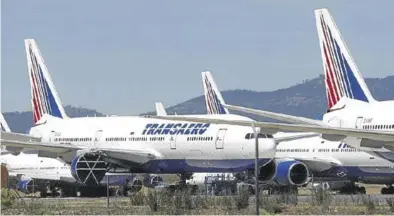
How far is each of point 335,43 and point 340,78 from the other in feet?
6.42

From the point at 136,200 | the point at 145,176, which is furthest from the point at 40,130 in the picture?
the point at 136,200

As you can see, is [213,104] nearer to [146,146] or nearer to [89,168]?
[146,146]

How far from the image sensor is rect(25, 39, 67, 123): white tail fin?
6681 cm

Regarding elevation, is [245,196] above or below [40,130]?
below

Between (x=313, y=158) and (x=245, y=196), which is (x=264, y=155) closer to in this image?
(x=313, y=158)

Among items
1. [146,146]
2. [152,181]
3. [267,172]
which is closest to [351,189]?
[267,172]

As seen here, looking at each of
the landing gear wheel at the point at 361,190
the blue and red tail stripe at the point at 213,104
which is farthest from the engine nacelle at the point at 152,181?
the blue and red tail stripe at the point at 213,104

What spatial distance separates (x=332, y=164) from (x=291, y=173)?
13.9 feet

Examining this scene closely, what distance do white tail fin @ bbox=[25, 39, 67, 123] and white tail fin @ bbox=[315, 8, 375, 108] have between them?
2145 centimetres

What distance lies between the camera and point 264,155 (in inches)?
2047

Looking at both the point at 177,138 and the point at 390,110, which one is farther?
the point at 177,138

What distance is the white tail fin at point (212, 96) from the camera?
317 feet

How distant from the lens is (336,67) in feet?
163

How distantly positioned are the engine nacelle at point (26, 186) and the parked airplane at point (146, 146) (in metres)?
2.83
